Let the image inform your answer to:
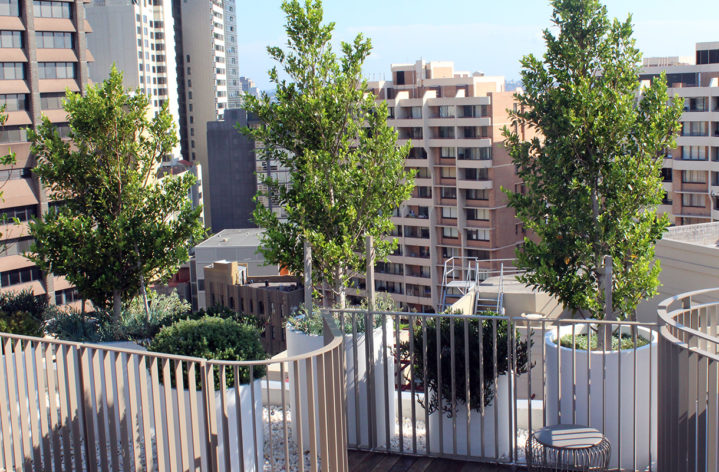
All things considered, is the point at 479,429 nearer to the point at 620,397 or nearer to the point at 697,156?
the point at 620,397

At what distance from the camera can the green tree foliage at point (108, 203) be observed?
950 cm

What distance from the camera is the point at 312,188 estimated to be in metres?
8.56

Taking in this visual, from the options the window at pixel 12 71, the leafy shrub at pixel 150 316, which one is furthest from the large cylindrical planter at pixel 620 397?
the window at pixel 12 71

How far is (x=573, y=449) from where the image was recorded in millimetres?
4504

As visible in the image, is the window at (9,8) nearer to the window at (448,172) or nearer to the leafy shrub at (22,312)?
the window at (448,172)

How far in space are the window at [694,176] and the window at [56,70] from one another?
37472mm

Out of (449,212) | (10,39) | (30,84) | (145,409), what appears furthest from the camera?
(449,212)

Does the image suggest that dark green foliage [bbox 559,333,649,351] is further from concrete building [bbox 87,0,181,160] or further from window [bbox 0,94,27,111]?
concrete building [bbox 87,0,181,160]

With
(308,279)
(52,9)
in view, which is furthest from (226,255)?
(308,279)

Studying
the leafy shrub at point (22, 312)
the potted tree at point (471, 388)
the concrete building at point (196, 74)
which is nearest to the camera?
the potted tree at point (471, 388)

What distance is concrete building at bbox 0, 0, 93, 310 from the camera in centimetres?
4584

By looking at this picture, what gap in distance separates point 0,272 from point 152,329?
133 feet

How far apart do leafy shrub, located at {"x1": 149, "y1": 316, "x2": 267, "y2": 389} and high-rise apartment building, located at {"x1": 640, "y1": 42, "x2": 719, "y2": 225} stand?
160 ft

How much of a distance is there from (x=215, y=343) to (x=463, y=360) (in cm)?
155
